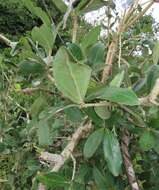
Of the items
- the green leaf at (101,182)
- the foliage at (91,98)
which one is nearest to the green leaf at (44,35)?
the foliage at (91,98)

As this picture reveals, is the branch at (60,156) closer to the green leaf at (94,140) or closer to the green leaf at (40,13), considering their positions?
the green leaf at (94,140)

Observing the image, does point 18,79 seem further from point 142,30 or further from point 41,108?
point 142,30

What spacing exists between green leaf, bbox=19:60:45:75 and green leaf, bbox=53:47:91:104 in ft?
0.47

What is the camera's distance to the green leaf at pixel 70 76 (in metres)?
0.53

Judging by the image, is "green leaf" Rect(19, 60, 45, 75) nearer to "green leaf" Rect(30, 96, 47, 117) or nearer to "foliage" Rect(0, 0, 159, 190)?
"foliage" Rect(0, 0, 159, 190)

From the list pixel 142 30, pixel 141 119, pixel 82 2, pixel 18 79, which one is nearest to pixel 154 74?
pixel 141 119

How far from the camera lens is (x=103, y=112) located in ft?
1.98

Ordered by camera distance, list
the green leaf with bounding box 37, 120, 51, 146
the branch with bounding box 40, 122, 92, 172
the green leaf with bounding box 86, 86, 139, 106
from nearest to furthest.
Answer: the green leaf with bounding box 86, 86, 139, 106 → the branch with bounding box 40, 122, 92, 172 → the green leaf with bounding box 37, 120, 51, 146

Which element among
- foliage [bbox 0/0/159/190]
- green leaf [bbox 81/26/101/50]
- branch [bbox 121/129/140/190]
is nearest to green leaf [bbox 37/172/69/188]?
foliage [bbox 0/0/159/190]

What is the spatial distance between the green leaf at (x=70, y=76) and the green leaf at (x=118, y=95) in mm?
21

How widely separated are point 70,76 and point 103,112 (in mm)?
90

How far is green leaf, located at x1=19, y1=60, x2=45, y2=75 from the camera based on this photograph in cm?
69

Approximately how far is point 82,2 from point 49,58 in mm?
106

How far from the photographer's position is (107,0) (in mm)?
802
